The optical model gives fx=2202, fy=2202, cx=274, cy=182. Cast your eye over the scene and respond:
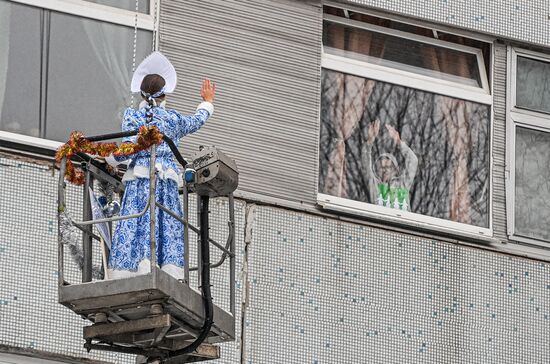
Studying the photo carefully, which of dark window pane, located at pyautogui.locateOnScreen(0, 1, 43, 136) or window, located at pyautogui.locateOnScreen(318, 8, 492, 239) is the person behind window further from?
dark window pane, located at pyautogui.locateOnScreen(0, 1, 43, 136)

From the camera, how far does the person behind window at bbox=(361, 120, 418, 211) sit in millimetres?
17750

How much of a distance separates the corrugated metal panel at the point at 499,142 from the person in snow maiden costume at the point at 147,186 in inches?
154

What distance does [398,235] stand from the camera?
1738 cm

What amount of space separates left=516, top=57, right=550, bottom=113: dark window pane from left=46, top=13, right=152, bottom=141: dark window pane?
3354mm

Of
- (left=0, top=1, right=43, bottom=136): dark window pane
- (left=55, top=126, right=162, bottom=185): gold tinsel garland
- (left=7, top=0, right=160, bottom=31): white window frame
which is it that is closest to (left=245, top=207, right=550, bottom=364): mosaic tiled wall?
(left=7, top=0, right=160, bottom=31): white window frame

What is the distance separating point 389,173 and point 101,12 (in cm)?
274

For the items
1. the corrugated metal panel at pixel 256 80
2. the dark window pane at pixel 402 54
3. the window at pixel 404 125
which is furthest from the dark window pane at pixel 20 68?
the dark window pane at pixel 402 54

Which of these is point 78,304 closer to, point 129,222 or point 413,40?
point 129,222

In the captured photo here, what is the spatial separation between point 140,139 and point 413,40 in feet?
15.1

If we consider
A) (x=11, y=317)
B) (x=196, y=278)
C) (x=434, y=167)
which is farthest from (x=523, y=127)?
(x=11, y=317)

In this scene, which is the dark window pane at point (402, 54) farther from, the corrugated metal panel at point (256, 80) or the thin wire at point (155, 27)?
the thin wire at point (155, 27)

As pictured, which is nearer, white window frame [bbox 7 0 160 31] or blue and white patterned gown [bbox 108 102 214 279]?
blue and white patterned gown [bbox 108 102 214 279]

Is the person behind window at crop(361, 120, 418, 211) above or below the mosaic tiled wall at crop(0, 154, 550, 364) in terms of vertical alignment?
above

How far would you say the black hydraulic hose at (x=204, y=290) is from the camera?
14266mm
